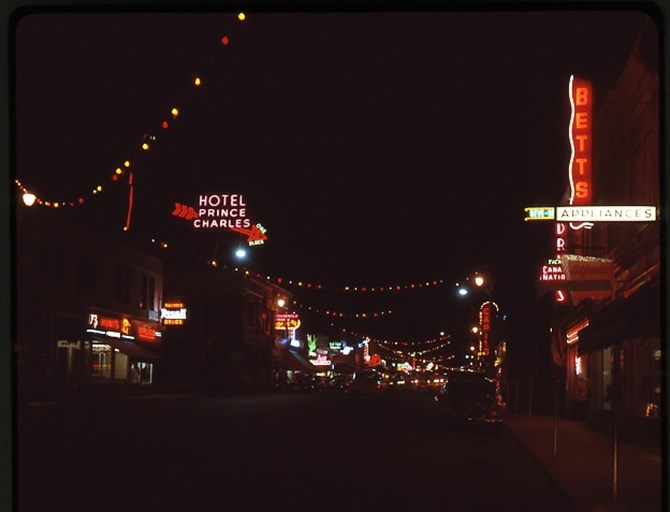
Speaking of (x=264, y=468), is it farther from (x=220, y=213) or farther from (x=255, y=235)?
(x=255, y=235)

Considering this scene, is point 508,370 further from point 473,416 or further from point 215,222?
point 215,222

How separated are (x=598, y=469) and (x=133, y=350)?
32.1m

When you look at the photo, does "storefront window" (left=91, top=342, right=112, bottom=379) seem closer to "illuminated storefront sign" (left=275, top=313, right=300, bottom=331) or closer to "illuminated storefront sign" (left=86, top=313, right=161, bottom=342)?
"illuminated storefront sign" (left=86, top=313, right=161, bottom=342)

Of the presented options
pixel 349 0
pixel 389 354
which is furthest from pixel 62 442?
pixel 389 354


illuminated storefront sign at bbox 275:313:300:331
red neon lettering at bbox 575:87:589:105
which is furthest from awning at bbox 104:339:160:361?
illuminated storefront sign at bbox 275:313:300:331

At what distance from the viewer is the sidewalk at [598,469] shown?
13.0m

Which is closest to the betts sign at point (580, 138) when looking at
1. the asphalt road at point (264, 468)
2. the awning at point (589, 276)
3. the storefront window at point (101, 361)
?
the awning at point (589, 276)

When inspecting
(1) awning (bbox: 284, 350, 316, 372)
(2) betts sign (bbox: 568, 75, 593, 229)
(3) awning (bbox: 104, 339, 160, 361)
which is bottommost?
(1) awning (bbox: 284, 350, 316, 372)

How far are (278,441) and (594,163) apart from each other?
13.4 metres

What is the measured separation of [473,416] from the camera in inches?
→ 1156

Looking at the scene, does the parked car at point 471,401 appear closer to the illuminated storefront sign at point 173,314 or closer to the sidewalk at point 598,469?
the sidewalk at point 598,469

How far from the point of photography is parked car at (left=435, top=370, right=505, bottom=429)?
1149 inches

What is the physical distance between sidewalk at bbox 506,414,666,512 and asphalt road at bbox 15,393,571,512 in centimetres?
35

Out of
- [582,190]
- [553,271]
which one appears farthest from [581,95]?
[553,271]
